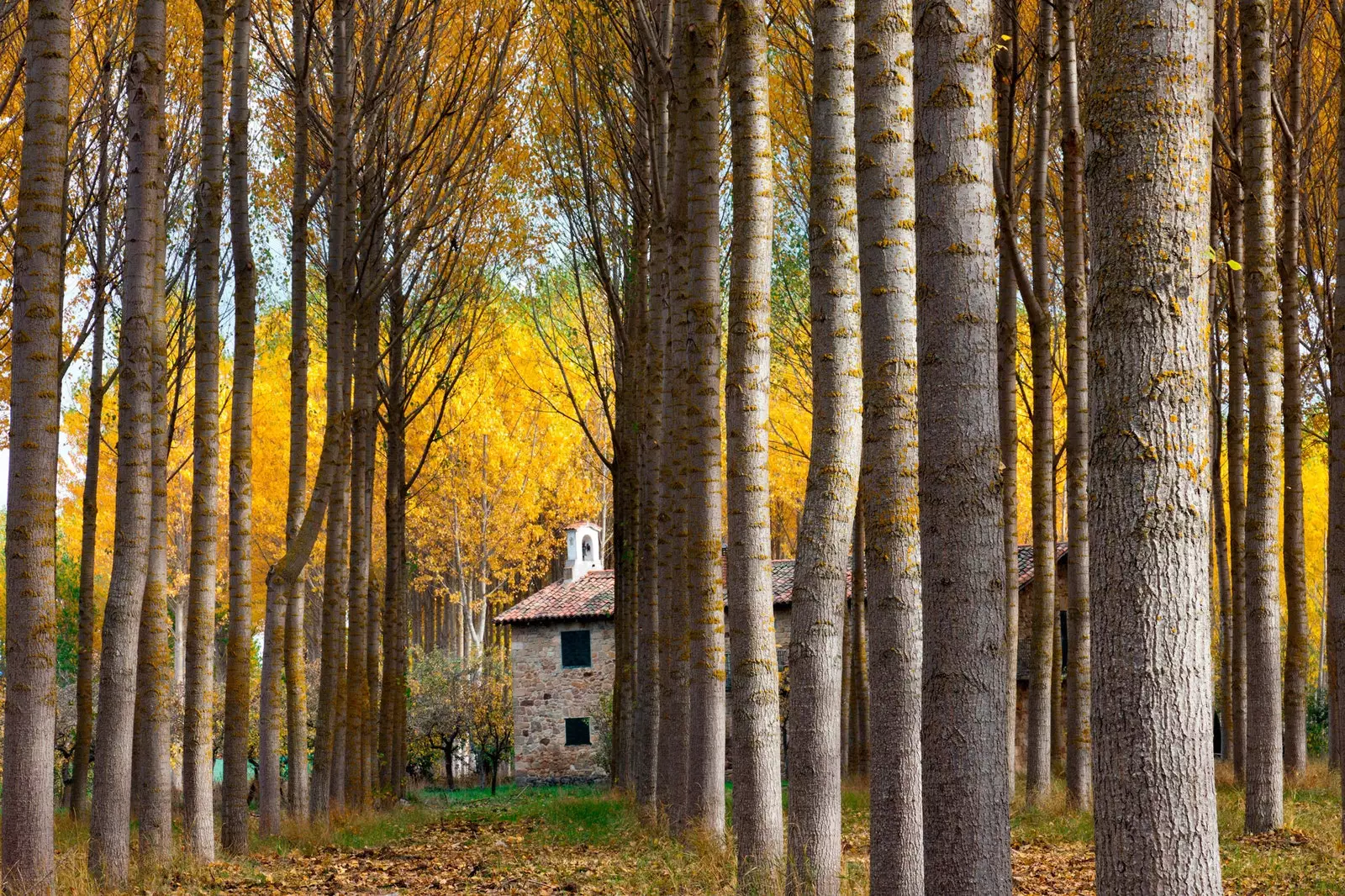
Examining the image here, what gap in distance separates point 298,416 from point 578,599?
65.0 feet

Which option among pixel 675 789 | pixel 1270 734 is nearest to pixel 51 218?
pixel 675 789

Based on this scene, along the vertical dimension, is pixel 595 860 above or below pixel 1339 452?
below

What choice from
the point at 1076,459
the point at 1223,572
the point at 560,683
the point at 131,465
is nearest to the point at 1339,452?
the point at 1076,459

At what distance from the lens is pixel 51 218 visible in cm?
644

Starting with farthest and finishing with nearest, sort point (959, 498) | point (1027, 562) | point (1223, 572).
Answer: point (1027, 562), point (1223, 572), point (959, 498)

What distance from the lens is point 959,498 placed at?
363 cm

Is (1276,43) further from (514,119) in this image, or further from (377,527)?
(377,527)

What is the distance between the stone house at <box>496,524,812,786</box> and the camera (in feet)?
95.0

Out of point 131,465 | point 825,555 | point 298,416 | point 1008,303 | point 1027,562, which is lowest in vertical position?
point 1027,562

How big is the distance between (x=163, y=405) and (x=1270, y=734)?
8905mm

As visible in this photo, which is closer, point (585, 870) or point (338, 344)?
point (585, 870)

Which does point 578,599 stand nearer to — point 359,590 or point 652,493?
point 359,590

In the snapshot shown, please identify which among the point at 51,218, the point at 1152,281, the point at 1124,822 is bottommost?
the point at 1124,822

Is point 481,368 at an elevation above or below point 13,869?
above
